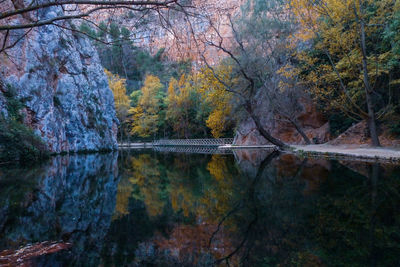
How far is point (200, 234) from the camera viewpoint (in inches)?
138

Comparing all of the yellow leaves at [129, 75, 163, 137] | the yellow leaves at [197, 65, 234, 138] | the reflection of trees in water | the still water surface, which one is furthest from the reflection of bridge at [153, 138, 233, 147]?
the reflection of trees in water

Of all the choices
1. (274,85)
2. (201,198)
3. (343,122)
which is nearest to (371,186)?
(201,198)

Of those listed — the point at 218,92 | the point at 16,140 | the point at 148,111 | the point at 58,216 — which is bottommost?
the point at 58,216

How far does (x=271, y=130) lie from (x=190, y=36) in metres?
22.1

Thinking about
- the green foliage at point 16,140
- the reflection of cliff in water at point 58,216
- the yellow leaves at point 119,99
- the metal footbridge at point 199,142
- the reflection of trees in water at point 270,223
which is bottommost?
the metal footbridge at point 199,142

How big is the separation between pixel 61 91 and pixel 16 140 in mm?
10847

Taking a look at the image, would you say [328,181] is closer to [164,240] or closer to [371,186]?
[371,186]

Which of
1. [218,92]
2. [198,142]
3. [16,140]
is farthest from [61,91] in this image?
[198,142]

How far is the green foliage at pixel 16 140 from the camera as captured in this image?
1428 cm

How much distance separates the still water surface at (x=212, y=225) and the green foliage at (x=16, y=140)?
9374 mm

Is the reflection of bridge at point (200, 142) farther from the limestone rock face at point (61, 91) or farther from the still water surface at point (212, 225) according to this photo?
the still water surface at point (212, 225)

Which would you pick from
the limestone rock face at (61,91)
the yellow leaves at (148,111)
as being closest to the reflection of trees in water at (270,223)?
the limestone rock face at (61,91)

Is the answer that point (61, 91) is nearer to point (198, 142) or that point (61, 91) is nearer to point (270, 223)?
point (198, 142)

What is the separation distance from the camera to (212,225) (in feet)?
12.6
